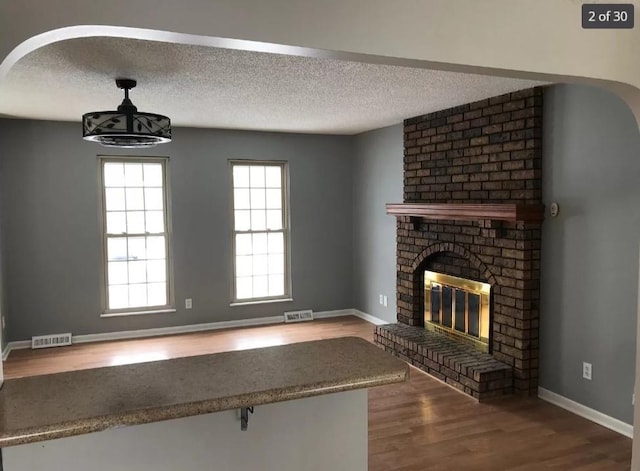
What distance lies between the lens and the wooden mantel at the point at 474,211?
3867 mm

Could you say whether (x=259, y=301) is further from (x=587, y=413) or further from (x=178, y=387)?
(x=178, y=387)

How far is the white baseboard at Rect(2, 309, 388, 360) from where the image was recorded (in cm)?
554

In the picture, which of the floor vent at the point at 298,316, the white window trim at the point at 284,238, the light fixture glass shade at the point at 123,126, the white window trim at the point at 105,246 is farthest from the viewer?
the floor vent at the point at 298,316

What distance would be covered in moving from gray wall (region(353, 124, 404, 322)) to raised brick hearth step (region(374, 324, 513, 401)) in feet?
3.00

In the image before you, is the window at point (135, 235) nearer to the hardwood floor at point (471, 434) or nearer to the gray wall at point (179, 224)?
the gray wall at point (179, 224)

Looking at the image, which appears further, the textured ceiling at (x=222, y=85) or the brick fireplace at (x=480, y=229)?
the brick fireplace at (x=480, y=229)

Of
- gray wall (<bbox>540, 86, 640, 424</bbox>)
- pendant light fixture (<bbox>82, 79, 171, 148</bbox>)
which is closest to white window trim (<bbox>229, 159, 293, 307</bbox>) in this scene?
pendant light fixture (<bbox>82, 79, 171, 148</bbox>)

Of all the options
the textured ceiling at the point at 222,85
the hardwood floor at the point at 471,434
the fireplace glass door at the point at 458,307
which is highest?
the textured ceiling at the point at 222,85

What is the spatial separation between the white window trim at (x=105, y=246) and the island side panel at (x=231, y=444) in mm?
4526

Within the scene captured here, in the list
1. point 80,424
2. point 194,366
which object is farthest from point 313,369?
point 80,424

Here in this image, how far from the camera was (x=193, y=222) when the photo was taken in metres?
6.15

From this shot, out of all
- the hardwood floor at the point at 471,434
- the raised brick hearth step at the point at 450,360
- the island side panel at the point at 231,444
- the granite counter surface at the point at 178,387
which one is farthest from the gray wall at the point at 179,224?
the island side panel at the point at 231,444

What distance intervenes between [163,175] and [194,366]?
462 centimetres

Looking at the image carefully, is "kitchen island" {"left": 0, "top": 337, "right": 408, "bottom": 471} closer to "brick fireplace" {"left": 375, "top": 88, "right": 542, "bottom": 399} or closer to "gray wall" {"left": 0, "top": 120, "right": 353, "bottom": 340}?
"brick fireplace" {"left": 375, "top": 88, "right": 542, "bottom": 399}
